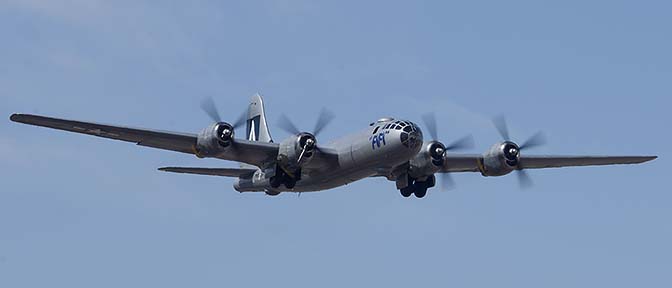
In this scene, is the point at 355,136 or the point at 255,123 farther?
the point at 255,123

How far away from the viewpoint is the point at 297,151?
45.9 meters

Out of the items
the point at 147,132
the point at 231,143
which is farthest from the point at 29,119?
the point at 231,143

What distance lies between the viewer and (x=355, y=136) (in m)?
46.3

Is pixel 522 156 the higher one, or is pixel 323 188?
pixel 522 156

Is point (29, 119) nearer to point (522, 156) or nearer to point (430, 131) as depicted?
point (430, 131)

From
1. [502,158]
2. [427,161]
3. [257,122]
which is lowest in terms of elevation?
[427,161]

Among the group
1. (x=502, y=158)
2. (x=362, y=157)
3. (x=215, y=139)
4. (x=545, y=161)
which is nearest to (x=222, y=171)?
(x=215, y=139)

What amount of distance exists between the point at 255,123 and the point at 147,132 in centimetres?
1490

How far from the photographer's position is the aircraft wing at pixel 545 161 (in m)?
50.3

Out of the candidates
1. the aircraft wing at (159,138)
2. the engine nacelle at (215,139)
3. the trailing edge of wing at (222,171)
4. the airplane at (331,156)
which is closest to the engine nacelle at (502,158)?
the airplane at (331,156)

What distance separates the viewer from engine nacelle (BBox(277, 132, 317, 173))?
150 ft

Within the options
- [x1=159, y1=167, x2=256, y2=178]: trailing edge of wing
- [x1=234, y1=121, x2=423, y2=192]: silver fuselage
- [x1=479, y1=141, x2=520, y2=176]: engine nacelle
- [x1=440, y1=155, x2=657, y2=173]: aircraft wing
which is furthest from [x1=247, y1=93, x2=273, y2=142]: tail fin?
[x1=479, y1=141, x2=520, y2=176]: engine nacelle

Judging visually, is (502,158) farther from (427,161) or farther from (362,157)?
(362,157)

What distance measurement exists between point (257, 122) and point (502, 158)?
48.7 ft
